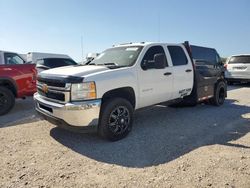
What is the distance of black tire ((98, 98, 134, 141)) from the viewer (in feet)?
15.6

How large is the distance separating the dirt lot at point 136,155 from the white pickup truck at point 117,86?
1.60 ft

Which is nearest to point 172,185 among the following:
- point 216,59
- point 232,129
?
point 232,129

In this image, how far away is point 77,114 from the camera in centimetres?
445

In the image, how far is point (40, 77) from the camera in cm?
533

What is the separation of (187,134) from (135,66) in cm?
182

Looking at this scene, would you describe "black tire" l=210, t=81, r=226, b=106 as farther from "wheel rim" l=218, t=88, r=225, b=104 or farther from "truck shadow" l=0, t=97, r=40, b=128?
"truck shadow" l=0, t=97, r=40, b=128

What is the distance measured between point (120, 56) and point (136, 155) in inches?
98.4

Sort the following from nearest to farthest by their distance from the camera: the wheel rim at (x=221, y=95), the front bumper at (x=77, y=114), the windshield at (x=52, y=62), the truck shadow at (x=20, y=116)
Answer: the front bumper at (x=77, y=114)
the truck shadow at (x=20, y=116)
the wheel rim at (x=221, y=95)
the windshield at (x=52, y=62)

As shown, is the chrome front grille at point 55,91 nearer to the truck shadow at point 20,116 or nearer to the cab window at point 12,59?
the truck shadow at point 20,116

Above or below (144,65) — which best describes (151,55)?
above

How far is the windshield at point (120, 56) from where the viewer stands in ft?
18.2

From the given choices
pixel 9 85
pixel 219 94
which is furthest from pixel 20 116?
pixel 219 94

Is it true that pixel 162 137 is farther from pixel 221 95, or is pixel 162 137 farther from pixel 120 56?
pixel 221 95

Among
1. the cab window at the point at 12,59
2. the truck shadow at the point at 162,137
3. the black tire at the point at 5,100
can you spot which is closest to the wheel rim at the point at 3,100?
the black tire at the point at 5,100
